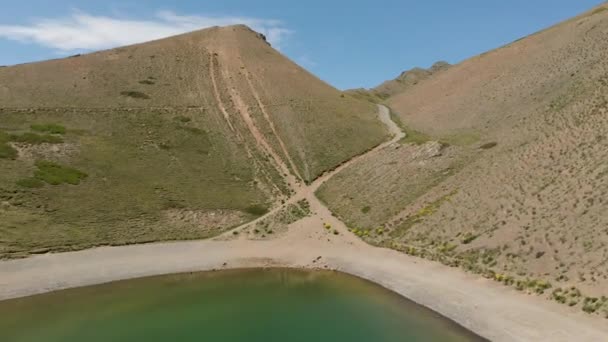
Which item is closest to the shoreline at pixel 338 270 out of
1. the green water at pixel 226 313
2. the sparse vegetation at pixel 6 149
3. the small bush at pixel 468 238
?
the green water at pixel 226 313

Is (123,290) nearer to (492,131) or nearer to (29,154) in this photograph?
(29,154)

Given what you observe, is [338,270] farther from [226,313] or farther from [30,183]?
[30,183]

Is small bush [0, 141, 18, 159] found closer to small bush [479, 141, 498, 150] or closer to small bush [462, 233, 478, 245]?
small bush [462, 233, 478, 245]

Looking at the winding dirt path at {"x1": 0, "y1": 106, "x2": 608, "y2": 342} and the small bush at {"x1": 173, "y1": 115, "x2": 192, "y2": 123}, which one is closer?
the winding dirt path at {"x1": 0, "y1": 106, "x2": 608, "y2": 342}

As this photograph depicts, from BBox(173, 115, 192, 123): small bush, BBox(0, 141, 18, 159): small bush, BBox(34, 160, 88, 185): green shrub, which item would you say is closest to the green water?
BBox(34, 160, 88, 185): green shrub

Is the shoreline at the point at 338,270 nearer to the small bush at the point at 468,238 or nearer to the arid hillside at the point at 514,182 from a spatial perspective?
the arid hillside at the point at 514,182

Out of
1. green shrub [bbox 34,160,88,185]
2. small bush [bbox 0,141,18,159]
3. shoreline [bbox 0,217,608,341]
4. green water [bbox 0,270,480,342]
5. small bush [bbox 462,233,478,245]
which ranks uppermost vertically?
small bush [bbox 0,141,18,159]

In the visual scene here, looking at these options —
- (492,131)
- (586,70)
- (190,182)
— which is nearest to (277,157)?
(190,182)
